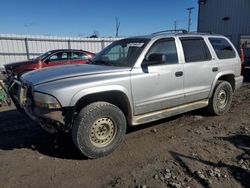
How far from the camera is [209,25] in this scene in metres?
20.4

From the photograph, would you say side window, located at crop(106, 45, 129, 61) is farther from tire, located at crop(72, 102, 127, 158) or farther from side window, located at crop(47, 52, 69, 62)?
side window, located at crop(47, 52, 69, 62)

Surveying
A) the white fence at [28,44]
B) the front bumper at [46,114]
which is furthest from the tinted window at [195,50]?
the white fence at [28,44]

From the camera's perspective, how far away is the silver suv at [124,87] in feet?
11.7

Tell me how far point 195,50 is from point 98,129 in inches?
104

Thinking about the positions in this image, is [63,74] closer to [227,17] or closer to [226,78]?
[226,78]

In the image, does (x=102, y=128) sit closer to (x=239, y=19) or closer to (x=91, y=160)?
(x=91, y=160)

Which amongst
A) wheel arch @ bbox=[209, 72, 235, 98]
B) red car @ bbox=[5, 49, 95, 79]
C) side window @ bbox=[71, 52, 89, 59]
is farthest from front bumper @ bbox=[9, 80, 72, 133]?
side window @ bbox=[71, 52, 89, 59]

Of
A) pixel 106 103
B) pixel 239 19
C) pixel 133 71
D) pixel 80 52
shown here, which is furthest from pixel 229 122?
pixel 239 19

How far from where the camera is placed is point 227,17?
1898 cm

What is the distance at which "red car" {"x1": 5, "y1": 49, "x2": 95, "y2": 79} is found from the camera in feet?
33.8

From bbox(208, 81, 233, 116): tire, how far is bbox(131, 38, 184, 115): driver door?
1.19 metres

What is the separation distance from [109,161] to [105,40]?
17.2 metres

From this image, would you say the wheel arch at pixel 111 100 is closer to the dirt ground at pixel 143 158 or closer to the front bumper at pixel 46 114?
the front bumper at pixel 46 114

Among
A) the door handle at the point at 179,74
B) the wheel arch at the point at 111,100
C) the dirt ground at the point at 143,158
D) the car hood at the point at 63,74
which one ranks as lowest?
the dirt ground at the point at 143,158
